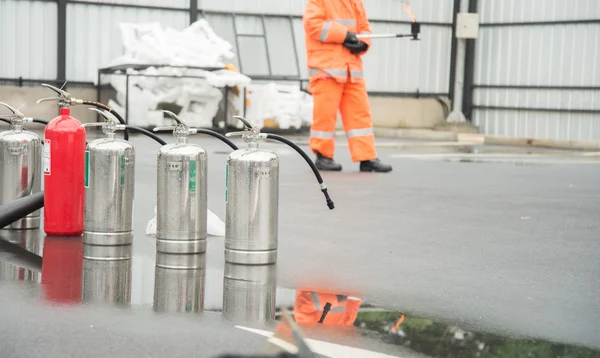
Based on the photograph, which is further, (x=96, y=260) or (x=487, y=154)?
(x=487, y=154)

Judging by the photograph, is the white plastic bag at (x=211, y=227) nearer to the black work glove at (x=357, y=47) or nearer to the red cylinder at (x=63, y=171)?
the red cylinder at (x=63, y=171)

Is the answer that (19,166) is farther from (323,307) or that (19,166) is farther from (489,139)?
(489,139)

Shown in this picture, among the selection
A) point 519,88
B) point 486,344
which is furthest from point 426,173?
point 519,88

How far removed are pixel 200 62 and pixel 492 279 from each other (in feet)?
45.8

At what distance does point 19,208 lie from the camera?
509 centimetres

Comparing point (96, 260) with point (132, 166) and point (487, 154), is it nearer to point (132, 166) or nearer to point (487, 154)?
point (132, 166)

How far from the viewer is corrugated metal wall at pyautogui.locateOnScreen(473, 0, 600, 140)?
21.1m

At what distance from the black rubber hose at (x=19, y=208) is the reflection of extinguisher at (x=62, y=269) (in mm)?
171

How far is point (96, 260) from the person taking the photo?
4527 mm

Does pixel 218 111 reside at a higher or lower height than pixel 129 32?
lower

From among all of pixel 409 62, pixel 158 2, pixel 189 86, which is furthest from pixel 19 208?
pixel 409 62

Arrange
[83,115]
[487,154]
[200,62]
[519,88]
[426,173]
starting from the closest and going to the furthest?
1. [426,173]
2. [487,154]
3. [200,62]
4. [83,115]
5. [519,88]

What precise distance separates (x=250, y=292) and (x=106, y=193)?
3.70 ft

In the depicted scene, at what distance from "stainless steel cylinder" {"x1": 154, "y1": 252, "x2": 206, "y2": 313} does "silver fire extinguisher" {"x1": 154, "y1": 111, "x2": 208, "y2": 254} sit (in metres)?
0.07
